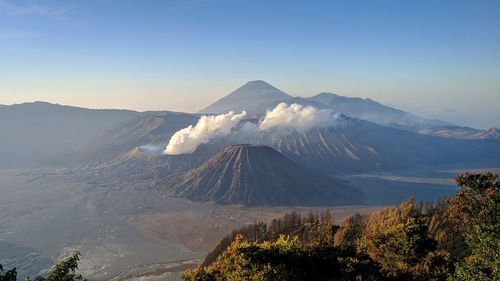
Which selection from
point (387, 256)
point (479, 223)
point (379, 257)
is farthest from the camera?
point (479, 223)

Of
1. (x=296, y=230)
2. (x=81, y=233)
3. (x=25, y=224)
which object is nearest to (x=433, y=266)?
(x=296, y=230)

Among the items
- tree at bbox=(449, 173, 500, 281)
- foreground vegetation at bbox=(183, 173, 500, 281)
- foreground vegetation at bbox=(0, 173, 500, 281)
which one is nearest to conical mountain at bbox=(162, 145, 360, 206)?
tree at bbox=(449, 173, 500, 281)

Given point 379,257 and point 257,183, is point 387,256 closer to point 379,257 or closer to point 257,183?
point 379,257

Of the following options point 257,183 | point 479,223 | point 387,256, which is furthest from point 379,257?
point 257,183

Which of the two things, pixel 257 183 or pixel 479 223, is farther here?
pixel 257 183

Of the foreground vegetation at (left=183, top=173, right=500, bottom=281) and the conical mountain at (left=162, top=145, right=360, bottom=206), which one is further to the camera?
the conical mountain at (left=162, top=145, right=360, bottom=206)

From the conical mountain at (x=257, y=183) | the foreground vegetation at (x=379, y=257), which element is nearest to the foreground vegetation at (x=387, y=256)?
the foreground vegetation at (x=379, y=257)

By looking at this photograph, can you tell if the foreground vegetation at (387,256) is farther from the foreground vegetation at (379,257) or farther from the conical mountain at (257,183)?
the conical mountain at (257,183)

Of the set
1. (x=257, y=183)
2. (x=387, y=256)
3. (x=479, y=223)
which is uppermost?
(x=479, y=223)

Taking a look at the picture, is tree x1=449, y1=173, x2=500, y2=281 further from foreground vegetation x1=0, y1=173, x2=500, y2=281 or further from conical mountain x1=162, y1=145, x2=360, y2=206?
conical mountain x1=162, y1=145, x2=360, y2=206
